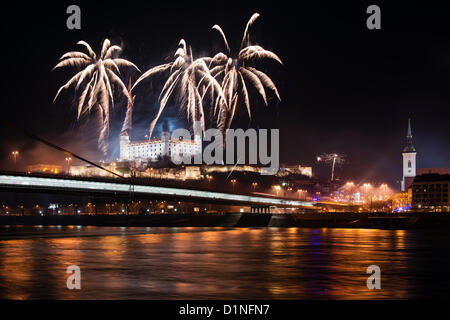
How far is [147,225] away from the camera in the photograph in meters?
109

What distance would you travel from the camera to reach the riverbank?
93312mm

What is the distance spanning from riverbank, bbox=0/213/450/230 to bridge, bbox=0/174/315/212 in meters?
6.29

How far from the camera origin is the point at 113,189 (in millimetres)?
109750

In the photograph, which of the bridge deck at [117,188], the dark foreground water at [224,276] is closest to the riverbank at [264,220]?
the bridge deck at [117,188]

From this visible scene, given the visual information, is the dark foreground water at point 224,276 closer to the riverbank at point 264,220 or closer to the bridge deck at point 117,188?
the bridge deck at point 117,188

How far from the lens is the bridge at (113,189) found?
9000cm

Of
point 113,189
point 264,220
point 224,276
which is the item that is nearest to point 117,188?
point 113,189

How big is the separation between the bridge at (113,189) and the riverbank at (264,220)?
6.29 meters

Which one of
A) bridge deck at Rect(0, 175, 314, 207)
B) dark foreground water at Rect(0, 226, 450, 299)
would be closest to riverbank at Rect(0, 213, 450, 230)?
bridge deck at Rect(0, 175, 314, 207)

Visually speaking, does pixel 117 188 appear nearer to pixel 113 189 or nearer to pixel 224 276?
pixel 113 189

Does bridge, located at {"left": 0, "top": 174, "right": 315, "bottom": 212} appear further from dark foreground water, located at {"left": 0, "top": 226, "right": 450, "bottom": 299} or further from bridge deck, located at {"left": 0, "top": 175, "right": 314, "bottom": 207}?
dark foreground water, located at {"left": 0, "top": 226, "right": 450, "bottom": 299}
